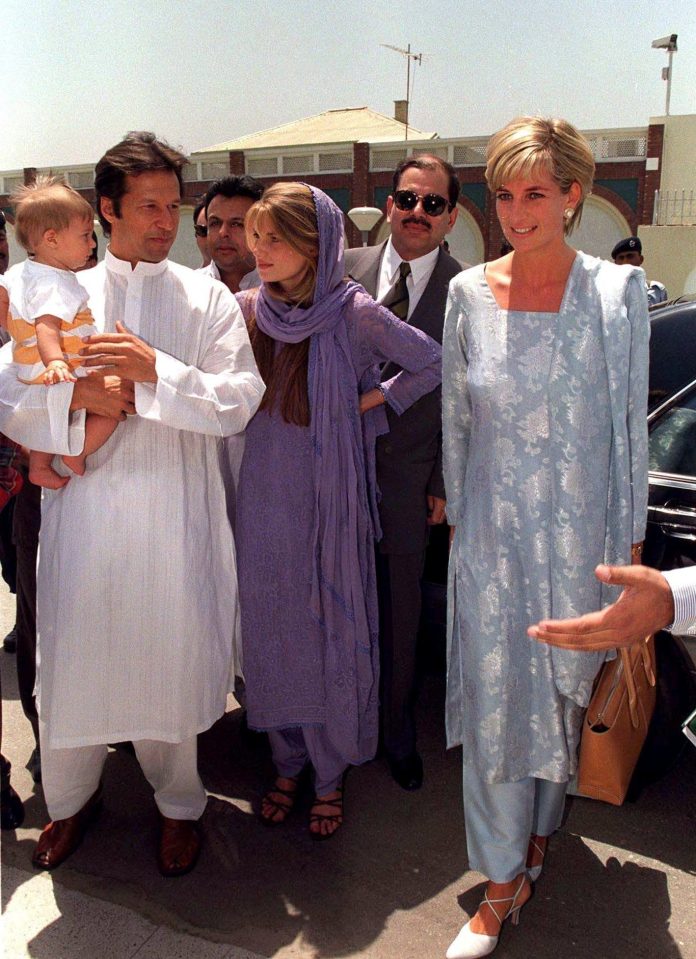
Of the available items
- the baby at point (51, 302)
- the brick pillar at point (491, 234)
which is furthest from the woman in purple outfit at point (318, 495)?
the brick pillar at point (491, 234)

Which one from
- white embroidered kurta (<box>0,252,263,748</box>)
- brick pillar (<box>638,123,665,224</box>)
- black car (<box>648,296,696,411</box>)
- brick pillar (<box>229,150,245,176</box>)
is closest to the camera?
white embroidered kurta (<box>0,252,263,748</box>)

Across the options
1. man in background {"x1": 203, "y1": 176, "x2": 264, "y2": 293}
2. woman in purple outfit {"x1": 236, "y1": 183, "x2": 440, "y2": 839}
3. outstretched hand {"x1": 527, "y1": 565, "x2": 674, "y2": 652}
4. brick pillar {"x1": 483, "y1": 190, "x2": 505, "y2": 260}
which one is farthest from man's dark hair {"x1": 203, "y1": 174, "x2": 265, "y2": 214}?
brick pillar {"x1": 483, "y1": 190, "x2": 505, "y2": 260}

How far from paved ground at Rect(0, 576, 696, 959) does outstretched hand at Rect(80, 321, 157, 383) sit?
147 cm

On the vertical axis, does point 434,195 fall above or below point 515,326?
above

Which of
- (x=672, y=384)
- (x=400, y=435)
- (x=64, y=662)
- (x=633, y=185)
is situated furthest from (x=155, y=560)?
(x=633, y=185)

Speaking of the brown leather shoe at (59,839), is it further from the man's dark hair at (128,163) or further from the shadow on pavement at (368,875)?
the man's dark hair at (128,163)

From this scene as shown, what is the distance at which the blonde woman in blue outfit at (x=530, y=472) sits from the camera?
7.09 feet

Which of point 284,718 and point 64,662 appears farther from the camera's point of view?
point 284,718

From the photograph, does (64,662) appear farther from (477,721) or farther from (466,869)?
(466,869)

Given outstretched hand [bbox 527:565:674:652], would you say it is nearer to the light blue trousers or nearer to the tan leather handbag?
the tan leather handbag

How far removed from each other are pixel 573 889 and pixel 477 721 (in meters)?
0.65

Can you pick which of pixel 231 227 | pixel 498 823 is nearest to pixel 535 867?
pixel 498 823

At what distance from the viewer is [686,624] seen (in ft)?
5.32

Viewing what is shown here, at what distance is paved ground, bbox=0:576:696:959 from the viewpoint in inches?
91.0
